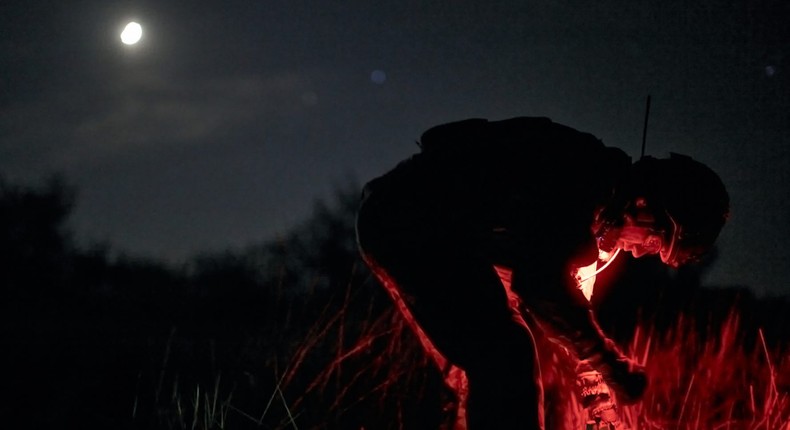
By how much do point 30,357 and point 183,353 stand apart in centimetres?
279

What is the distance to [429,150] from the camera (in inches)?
140

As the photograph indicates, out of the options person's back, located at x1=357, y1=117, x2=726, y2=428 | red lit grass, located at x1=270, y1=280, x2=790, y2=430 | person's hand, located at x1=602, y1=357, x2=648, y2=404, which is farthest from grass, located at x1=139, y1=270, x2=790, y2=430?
person's back, located at x1=357, y1=117, x2=726, y2=428

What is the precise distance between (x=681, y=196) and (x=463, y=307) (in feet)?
3.60

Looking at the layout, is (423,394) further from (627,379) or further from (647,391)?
(627,379)

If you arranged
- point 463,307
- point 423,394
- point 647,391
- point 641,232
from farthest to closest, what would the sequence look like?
point 423,394 < point 647,391 < point 641,232 < point 463,307

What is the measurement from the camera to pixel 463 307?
132 inches

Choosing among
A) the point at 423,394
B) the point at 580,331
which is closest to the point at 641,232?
the point at 580,331

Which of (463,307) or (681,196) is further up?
(681,196)

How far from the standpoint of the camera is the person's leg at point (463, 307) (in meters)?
3.32

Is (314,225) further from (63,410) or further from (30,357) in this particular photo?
(63,410)

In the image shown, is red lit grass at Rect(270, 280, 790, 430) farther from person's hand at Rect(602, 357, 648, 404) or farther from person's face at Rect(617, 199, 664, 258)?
person's face at Rect(617, 199, 664, 258)

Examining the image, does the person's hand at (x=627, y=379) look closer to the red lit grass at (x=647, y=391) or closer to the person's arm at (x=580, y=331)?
the person's arm at (x=580, y=331)

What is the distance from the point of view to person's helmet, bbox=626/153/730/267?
3635 mm

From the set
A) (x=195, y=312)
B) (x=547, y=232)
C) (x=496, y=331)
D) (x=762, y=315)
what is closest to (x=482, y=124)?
(x=547, y=232)
